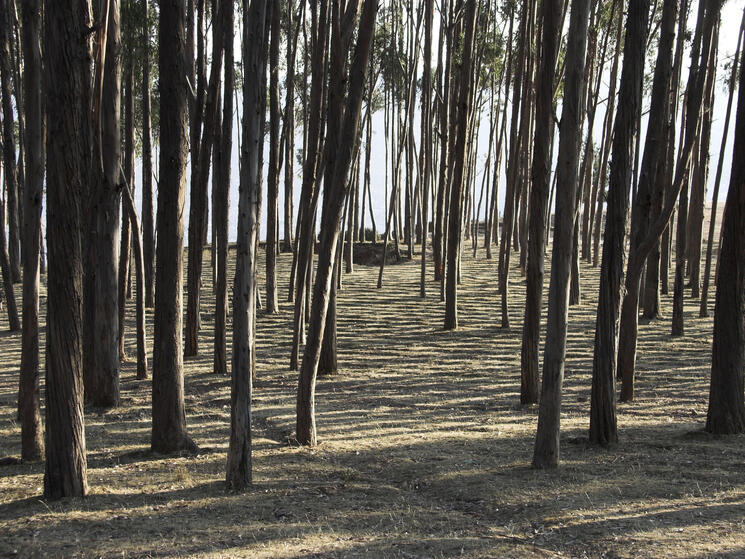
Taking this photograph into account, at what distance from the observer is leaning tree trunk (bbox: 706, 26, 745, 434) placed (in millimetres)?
7117

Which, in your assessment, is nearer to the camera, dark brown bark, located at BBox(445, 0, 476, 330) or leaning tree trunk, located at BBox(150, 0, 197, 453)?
leaning tree trunk, located at BBox(150, 0, 197, 453)

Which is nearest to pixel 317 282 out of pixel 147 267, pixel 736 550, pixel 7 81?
pixel 736 550

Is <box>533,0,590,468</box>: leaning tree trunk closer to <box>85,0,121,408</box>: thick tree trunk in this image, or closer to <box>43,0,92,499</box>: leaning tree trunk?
<box>43,0,92,499</box>: leaning tree trunk

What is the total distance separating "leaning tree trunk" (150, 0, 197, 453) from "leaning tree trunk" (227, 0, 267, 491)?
1080mm

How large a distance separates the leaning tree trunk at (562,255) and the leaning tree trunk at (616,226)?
2.42ft

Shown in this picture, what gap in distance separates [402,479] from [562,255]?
7.94 feet

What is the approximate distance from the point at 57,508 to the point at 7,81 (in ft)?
34.6

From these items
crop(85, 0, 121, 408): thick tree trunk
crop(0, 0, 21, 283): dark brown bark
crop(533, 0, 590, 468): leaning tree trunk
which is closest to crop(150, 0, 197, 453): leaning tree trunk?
crop(85, 0, 121, 408): thick tree trunk

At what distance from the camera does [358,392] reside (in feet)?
33.2

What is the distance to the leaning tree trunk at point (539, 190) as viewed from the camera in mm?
7504

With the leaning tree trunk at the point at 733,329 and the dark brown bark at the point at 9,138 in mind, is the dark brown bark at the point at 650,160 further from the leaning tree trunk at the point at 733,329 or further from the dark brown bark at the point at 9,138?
the dark brown bark at the point at 9,138

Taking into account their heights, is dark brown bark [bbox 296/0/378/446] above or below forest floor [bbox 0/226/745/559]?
above

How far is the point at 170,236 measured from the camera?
6.52 m

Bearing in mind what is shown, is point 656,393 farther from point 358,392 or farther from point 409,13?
point 409,13
